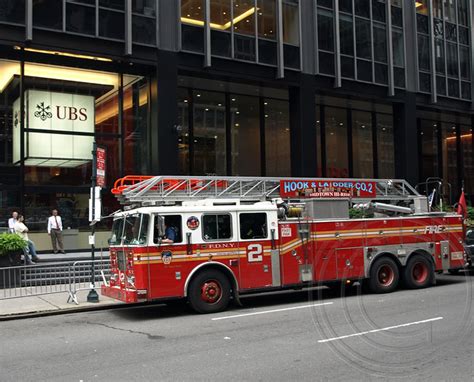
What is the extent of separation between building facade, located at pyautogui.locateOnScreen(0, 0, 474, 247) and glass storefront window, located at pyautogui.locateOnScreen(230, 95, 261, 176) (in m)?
0.07

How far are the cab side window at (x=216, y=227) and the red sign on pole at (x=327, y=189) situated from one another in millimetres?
2246

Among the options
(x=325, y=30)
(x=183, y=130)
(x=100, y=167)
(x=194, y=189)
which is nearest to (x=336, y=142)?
(x=325, y=30)

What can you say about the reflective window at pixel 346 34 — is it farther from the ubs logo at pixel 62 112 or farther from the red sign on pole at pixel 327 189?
the red sign on pole at pixel 327 189

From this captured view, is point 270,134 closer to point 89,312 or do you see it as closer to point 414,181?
point 414,181

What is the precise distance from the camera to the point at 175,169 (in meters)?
22.3

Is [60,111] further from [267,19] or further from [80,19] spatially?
[267,19]

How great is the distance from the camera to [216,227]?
11906 mm

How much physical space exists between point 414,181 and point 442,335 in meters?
23.8

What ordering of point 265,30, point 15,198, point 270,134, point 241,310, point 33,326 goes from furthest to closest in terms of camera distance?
1. point 270,134
2. point 265,30
3. point 15,198
4. point 241,310
5. point 33,326

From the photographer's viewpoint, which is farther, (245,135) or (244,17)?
(245,135)

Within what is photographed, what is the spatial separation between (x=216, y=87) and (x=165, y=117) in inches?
189

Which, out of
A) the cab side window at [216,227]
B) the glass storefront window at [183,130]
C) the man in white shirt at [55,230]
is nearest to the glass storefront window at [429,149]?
the glass storefront window at [183,130]

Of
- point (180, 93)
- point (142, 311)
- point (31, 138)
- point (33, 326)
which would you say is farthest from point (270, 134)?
point (33, 326)

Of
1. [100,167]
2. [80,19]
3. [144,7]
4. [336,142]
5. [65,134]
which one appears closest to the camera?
[100,167]
